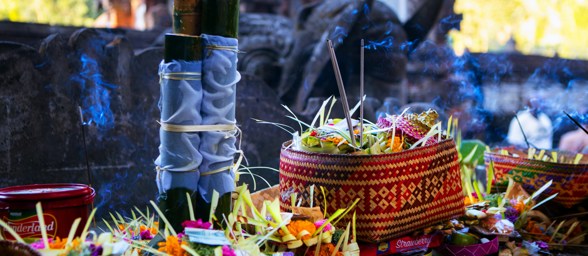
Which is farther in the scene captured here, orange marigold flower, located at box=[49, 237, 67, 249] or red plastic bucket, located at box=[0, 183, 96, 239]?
red plastic bucket, located at box=[0, 183, 96, 239]

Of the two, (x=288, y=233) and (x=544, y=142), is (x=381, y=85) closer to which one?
(x=544, y=142)

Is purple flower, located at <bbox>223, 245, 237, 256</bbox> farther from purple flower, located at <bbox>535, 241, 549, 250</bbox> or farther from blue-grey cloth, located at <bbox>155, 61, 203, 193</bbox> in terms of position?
purple flower, located at <bbox>535, 241, 549, 250</bbox>

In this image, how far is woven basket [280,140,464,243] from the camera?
10.5 ft

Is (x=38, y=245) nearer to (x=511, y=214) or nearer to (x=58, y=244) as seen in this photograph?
(x=58, y=244)

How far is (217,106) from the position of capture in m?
2.89

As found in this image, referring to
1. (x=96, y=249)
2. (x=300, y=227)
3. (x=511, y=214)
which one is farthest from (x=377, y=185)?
(x=511, y=214)

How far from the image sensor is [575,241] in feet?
15.8

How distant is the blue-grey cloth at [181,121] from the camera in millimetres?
2793

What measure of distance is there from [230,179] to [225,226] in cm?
22

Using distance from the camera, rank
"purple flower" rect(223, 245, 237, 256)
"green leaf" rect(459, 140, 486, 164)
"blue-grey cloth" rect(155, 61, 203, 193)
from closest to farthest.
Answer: "purple flower" rect(223, 245, 237, 256)
"blue-grey cloth" rect(155, 61, 203, 193)
"green leaf" rect(459, 140, 486, 164)

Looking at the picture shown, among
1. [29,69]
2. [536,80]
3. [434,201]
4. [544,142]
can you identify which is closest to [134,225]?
[434,201]

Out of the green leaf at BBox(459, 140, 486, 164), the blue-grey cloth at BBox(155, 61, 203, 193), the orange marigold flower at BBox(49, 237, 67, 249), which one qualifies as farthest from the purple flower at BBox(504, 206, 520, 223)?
the orange marigold flower at BBox(49, 237, 67, 249)

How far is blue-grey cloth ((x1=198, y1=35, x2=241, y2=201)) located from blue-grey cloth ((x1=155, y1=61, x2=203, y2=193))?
0.04 metres

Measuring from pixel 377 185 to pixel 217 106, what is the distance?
3.01ft
